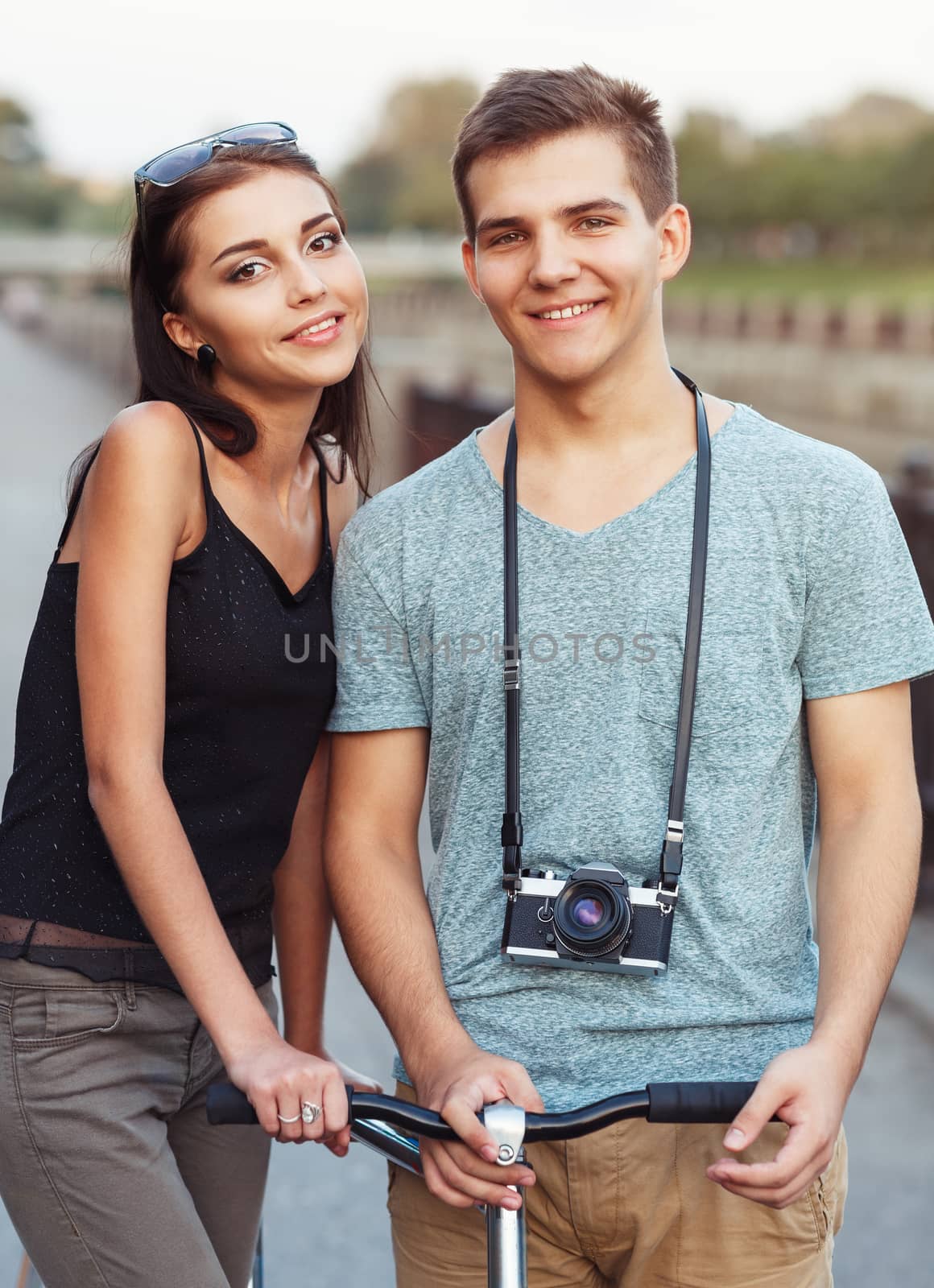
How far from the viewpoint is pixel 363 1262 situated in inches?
169

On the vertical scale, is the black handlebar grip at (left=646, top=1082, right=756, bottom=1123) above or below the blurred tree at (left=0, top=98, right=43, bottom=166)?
below

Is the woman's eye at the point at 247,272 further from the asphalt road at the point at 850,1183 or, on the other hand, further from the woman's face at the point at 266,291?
the asphalt road at the point at 850,1183

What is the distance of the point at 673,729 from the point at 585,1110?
0.63m

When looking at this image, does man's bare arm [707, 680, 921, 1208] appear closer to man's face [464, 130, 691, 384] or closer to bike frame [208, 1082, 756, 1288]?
bike frame [208, 1082, 756, 1288]

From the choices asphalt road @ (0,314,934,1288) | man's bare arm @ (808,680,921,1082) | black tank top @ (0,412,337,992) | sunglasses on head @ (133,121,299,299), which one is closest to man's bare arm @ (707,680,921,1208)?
man's bare arm @ (808,680,921,1082)

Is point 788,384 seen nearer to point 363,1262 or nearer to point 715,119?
point 363,1262

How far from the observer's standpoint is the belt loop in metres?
2.49

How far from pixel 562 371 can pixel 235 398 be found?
23.4 inches

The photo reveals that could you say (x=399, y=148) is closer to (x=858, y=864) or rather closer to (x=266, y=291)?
(x=266, y=291)

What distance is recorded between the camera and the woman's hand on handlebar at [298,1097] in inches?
83.4

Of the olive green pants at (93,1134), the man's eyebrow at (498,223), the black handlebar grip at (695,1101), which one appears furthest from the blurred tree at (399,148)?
the black handlebar grip at (695,1101)

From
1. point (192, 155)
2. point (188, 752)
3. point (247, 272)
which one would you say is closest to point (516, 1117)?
point (188, 752)

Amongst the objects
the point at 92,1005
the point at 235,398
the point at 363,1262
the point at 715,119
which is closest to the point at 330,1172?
the point at 363,1262

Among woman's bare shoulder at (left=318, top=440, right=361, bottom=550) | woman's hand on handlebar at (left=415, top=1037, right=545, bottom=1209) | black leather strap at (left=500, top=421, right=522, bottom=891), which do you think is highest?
woman's bare shoulder at (left=318, top=440, right=361, bottom=550)
